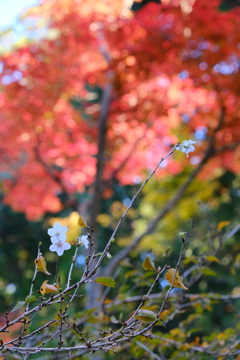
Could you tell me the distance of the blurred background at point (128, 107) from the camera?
3.19m

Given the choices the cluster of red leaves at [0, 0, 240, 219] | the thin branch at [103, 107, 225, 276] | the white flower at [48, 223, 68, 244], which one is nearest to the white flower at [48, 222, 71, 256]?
the white flower at [48, 223, 68, 244]

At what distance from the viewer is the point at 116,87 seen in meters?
3.71

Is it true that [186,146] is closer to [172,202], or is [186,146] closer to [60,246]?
[60,246]

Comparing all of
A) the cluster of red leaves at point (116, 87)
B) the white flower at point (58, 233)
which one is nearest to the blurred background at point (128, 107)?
the cluster of red leaves at point (116, 87)

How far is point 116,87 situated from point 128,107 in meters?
0.29

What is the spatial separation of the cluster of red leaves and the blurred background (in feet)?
0.04

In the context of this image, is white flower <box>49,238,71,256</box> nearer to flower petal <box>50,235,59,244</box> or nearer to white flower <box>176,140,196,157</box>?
flower petal <box>50,235,59,244</box>

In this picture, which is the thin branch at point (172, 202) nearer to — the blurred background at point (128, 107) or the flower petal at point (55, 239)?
the blurred background at point (128, 107)

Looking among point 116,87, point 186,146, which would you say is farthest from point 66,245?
point 116,87

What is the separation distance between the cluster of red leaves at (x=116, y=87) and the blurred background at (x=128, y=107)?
0.01m

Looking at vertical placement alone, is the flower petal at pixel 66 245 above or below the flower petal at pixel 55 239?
below

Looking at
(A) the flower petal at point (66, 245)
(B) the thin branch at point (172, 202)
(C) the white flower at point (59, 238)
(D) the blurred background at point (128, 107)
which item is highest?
(D) the blurred background at point (128, 107)

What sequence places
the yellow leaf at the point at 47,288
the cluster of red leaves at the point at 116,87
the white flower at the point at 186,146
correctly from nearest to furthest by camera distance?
the yellow leaf at the point at 47,288, the white flower at the point at 186,146, the cluster of red leaves at the point at 116,87

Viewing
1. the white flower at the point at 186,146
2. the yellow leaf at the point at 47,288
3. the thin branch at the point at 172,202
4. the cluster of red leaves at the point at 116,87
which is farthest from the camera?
the thin branch at the point at 172,202
